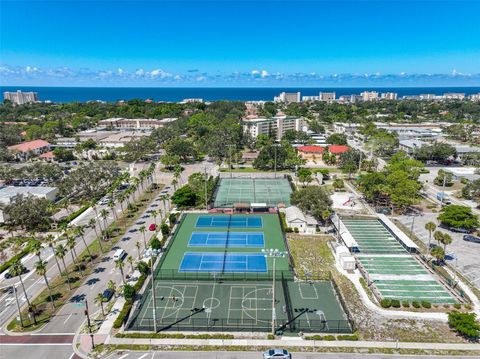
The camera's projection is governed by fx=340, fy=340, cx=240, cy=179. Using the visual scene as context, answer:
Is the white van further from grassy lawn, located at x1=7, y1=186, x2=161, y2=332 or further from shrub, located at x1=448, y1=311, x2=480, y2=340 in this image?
shrub, located at x1=448, y1=311, x2=480, y2=340

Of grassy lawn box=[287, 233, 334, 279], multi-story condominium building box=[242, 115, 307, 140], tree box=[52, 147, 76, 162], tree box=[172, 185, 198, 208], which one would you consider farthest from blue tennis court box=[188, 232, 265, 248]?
multi-story condominium building box=[242, 115, 307, 140]

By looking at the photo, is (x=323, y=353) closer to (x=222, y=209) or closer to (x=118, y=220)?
(x=222, y=209)

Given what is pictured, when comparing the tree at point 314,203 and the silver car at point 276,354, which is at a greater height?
the tree at point 314,203

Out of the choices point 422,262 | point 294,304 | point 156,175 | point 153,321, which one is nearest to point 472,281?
point 422,262

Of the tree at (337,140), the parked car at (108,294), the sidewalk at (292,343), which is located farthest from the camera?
the tree at (337,140)

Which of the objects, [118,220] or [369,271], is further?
[118,220]

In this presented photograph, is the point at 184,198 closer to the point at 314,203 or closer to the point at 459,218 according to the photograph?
the point at 314,203

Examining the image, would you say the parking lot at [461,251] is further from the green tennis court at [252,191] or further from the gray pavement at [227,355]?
the green tennis court at [252,191]

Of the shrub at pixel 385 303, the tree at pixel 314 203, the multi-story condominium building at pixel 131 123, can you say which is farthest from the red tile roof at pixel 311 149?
the multi-story condominium building at pixel 131 123
